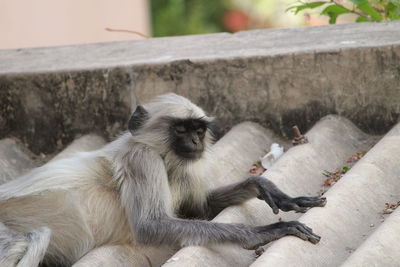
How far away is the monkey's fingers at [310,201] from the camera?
4172 millimetres

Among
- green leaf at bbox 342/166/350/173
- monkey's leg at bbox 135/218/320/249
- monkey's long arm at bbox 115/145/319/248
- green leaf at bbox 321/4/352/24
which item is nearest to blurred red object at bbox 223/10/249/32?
green leaf at bbox 321/4/352/24

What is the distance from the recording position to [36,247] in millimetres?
4141

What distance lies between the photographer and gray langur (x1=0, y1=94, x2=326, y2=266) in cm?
429

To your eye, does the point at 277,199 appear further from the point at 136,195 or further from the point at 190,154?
the point at 136,195

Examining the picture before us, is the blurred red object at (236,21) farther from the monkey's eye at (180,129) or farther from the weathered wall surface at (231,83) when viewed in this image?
the monkey's eye at (180,129)

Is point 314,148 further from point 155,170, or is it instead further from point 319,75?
point 155,170

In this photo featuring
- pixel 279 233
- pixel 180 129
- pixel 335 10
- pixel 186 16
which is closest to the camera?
pixel 279 233

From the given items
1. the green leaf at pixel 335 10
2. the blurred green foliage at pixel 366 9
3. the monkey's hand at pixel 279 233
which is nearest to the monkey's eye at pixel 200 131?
the monkey's hand at pixel 279 233

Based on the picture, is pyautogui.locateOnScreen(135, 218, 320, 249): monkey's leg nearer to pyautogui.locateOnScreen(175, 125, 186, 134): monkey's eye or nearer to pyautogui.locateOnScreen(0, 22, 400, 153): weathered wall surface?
pyautogui.locateOnScreen(175, 125, 186, 134): monkey's eye

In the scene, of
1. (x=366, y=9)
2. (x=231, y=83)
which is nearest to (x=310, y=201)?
(x=231, y=83)

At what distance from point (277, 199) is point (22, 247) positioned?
1.22 m

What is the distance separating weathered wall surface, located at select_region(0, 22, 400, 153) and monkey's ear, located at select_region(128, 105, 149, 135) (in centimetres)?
83

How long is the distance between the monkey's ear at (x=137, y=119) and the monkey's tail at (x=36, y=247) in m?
0.70

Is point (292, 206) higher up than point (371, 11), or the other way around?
point (371, 11)
